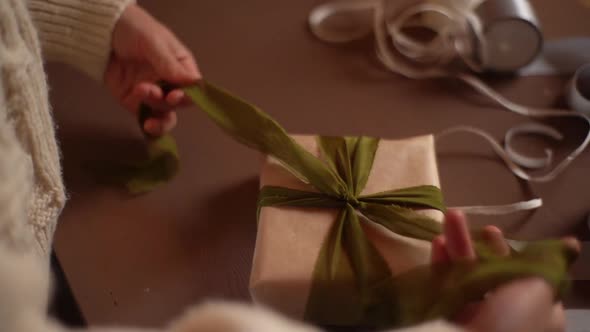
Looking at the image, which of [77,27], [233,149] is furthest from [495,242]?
[77,27]

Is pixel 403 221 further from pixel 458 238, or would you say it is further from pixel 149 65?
pixel 149 65

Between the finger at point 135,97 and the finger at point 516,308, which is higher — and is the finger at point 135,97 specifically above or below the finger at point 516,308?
below

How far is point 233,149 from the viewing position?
0.57 meters

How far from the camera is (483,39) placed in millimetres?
597

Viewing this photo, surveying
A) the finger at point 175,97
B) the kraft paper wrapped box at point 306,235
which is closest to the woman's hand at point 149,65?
the finger at point 175,97

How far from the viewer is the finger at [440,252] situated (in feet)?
1.23

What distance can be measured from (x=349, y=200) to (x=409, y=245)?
0.19 feet

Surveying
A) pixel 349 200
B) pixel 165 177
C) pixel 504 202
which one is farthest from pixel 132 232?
pixel 504 202

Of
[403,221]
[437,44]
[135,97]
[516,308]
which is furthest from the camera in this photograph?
[437,44]

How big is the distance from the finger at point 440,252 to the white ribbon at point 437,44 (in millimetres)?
199

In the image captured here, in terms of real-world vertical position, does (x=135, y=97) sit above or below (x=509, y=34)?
below

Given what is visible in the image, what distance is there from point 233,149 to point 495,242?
0.28 m

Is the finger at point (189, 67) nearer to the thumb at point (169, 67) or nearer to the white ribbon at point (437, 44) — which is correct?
the thumb at point (169, 67)

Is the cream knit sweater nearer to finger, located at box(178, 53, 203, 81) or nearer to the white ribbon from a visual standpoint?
finger, located at box(178, 53, 203, 81)
